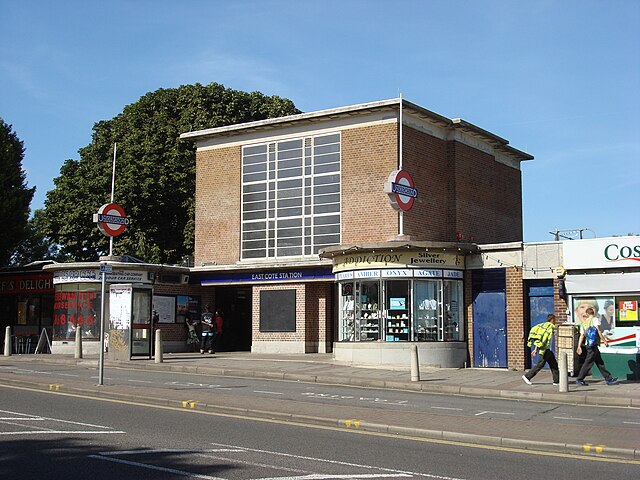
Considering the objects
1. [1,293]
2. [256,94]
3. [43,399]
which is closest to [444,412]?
[43,399]

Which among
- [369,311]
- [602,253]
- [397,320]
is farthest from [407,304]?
[602,253]

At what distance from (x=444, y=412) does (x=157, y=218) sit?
2989cm

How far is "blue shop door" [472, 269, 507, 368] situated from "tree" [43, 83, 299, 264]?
20176mm

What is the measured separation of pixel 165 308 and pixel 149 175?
36.9 ft

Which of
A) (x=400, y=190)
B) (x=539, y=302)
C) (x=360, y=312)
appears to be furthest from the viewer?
(x=400, y=190)

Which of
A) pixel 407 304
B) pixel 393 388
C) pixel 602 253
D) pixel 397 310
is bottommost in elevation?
pixel 393 388

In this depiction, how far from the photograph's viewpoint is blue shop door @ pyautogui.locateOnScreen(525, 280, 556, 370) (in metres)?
23.3

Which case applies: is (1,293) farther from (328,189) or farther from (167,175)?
(328,189)

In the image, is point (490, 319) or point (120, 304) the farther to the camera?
point (120, 304)

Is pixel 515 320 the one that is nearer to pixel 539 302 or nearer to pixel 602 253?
pixel 539 302

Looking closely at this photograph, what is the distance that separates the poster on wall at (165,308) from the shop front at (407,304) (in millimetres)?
9700

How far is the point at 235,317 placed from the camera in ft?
115

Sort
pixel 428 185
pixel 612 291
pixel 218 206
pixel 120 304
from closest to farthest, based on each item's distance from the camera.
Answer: pixel 612 291
pixel 120 304
pixel 428 185
pixel 218 206

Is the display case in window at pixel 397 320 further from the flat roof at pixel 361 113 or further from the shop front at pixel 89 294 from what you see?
the shop front at pixel 89 294
